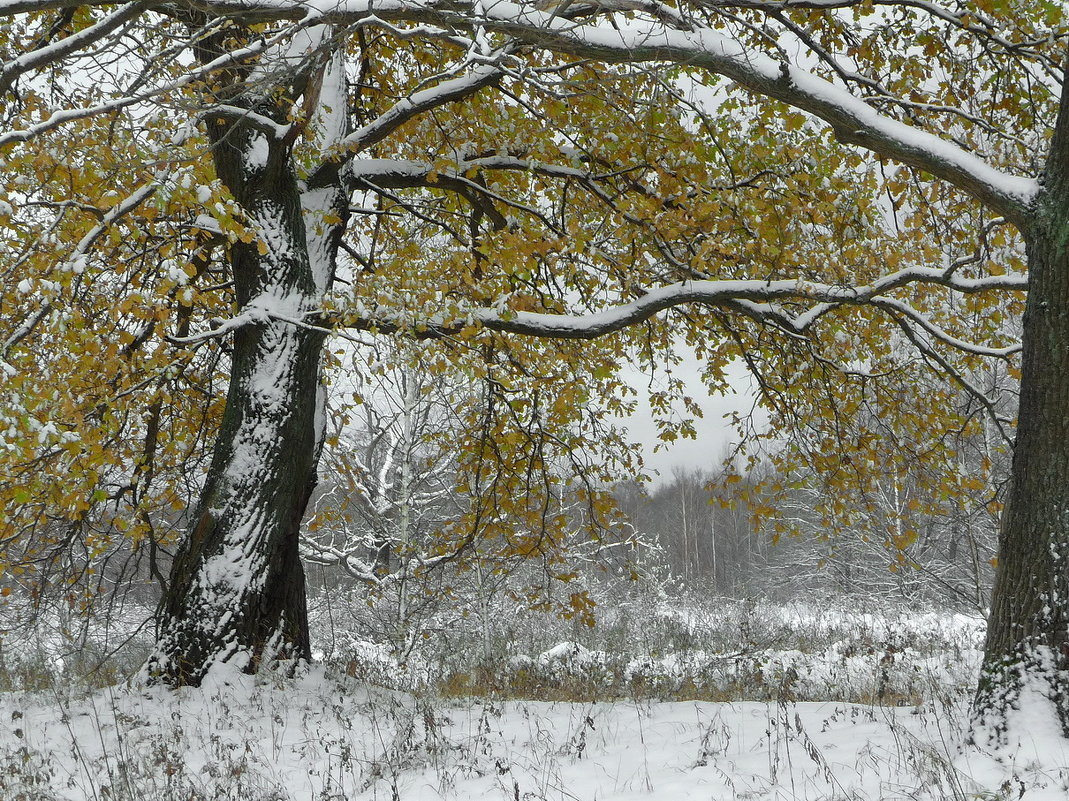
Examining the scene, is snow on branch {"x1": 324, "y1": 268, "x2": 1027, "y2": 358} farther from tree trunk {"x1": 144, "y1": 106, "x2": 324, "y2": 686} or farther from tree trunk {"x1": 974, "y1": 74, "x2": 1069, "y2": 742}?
tree trunk {"x1": 974, "y1": 74, "x2": 1069, "y2": 742}

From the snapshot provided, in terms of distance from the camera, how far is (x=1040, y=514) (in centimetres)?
363

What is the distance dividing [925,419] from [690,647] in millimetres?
3999

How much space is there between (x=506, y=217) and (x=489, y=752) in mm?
5131

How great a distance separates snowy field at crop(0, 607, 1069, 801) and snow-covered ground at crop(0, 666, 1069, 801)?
0.01 meters

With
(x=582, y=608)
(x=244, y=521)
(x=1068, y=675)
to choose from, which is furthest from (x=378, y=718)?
(x=1068, y=675)

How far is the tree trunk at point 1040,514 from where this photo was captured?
11.5ft

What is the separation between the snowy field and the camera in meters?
3.40

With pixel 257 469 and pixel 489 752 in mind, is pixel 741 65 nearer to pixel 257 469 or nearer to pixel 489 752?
pixel 489 752

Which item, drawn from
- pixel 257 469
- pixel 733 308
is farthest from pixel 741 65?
pixel 257 469

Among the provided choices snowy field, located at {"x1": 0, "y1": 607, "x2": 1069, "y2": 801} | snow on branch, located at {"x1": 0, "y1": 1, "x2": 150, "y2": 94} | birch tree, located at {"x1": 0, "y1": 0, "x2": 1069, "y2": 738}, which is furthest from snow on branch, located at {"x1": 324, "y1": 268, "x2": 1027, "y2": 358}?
snowy field, located at {"x1": 0, "y1": 607, "x2": 1069, "y2": 801}

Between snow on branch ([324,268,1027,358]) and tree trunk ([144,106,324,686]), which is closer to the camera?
snow on branch ([324,268,1027,358])

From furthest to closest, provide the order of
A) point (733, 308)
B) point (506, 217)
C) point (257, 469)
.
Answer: point (506, 217) < point (733, 308) < point (257, 469)

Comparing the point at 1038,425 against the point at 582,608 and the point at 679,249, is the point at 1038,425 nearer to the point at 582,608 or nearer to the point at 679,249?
the point at 679,249

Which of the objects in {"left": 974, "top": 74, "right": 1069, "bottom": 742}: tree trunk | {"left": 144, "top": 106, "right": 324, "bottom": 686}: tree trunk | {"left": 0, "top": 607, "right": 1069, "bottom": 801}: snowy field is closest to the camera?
{"left": 0, "top": 607, "right": 1069, "bottom": 801}: snowy field
